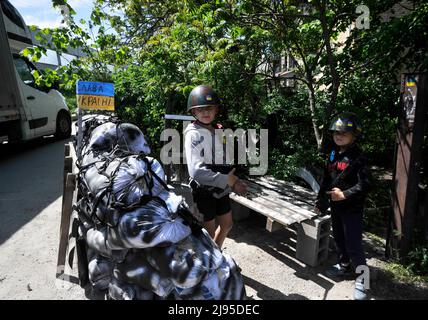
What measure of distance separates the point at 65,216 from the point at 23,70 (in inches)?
263

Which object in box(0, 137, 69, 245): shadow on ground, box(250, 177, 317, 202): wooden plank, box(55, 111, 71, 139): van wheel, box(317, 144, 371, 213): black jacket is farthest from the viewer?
box(55, 111, 71, 139): van wheel

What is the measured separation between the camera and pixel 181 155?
536 centimetres

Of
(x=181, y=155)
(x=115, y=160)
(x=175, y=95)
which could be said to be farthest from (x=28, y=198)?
(x=115, y=160)

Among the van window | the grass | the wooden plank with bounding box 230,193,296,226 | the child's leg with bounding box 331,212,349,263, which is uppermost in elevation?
the van window

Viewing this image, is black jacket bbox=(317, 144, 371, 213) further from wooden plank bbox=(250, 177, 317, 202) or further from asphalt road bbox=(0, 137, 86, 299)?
asphalt road bbox=(0, 137, 86, 299)

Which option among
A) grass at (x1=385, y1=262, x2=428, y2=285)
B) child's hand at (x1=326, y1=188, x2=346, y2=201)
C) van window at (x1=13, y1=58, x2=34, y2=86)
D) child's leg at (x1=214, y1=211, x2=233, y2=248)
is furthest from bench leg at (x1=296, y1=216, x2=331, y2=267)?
van window at (x1=13, y1=58, x2=34, y2=86)

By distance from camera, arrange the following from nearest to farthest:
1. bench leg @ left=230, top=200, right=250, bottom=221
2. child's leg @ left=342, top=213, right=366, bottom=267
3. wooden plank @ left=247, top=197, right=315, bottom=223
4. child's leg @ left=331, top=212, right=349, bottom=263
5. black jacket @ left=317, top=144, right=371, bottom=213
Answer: black jacket @ left=317, top=144, right=371, bottom=213 → child's leg @ left=342, top=213, right=366, bottom=267 → child's leg @ left=331, top=212, right=349, bottom=263 → wooden plank @ left=247, top=197, right=315, bottom=223 → bench leg @ left=230, top=200, right=250, bottom=221

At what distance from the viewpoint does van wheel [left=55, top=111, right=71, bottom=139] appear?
943 cm

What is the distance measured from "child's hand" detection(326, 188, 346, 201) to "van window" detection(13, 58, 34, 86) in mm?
7937

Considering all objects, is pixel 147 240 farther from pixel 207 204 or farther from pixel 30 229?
pixel 30 229

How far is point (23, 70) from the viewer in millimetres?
7723

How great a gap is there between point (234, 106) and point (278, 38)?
126 cm

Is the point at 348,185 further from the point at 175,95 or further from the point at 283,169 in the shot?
the point at 175,95

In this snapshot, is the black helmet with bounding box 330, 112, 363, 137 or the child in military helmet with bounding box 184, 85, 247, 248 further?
the black helmet with bounding box 330, 112, 363, 137
